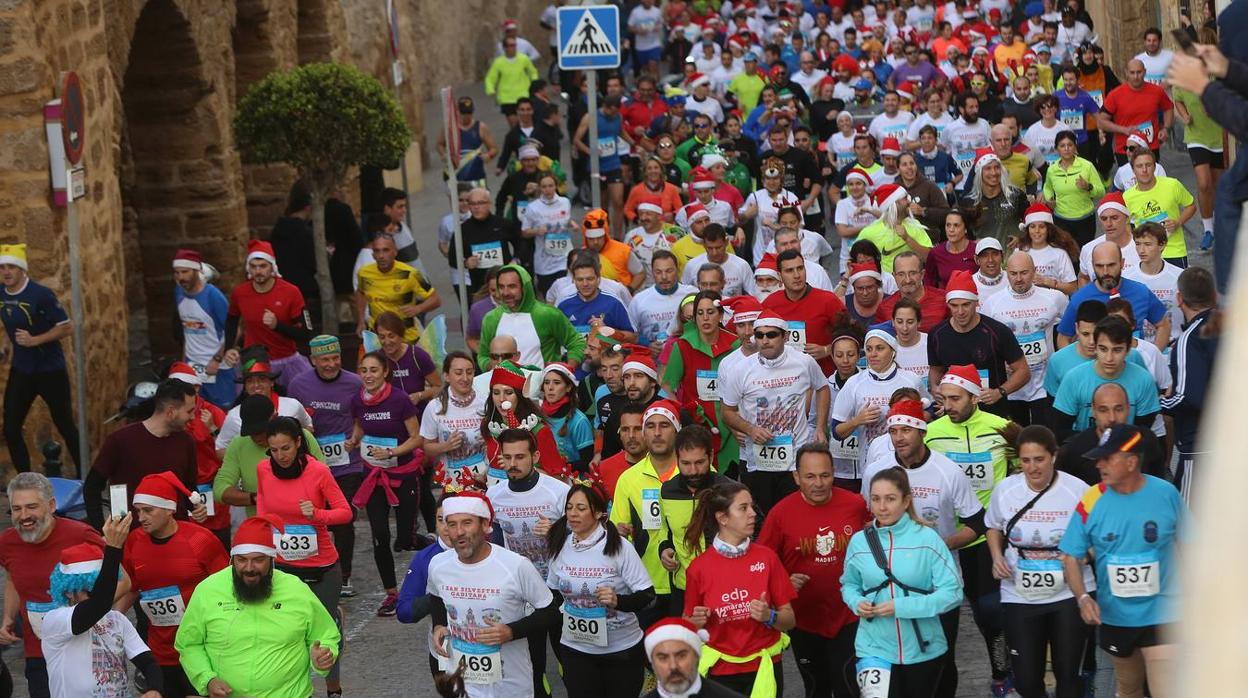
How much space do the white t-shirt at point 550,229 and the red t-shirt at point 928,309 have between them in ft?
16.2

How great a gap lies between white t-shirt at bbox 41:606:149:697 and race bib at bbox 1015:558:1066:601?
370 centimetres

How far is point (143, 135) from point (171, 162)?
394mm

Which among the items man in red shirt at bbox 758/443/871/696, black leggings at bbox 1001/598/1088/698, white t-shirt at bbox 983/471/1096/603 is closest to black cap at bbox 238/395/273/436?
man in red shirt at bbox 758/443/871/696

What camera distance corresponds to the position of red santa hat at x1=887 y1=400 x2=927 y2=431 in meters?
8.21

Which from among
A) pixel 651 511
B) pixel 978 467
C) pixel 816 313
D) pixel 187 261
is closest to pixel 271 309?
pixel 187 261

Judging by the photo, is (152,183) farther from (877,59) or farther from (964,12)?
(964,12)

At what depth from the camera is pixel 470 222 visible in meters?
15.2

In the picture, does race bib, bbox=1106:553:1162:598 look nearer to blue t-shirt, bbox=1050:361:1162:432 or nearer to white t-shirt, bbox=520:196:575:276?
blue t-shirt, bbox=1050:361:1162:432

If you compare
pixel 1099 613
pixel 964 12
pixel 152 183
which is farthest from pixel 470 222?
pixel 964 12

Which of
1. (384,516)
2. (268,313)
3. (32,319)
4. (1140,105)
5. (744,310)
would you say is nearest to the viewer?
(384,516)

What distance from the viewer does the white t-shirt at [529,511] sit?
844 centimetres

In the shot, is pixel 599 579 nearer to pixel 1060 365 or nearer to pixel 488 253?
pixel 1060 365

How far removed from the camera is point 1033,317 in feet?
35.8

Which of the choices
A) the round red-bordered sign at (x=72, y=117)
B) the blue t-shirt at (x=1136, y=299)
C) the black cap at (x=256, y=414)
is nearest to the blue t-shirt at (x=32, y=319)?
the round red-bordered sign at (x=72, y=117)
